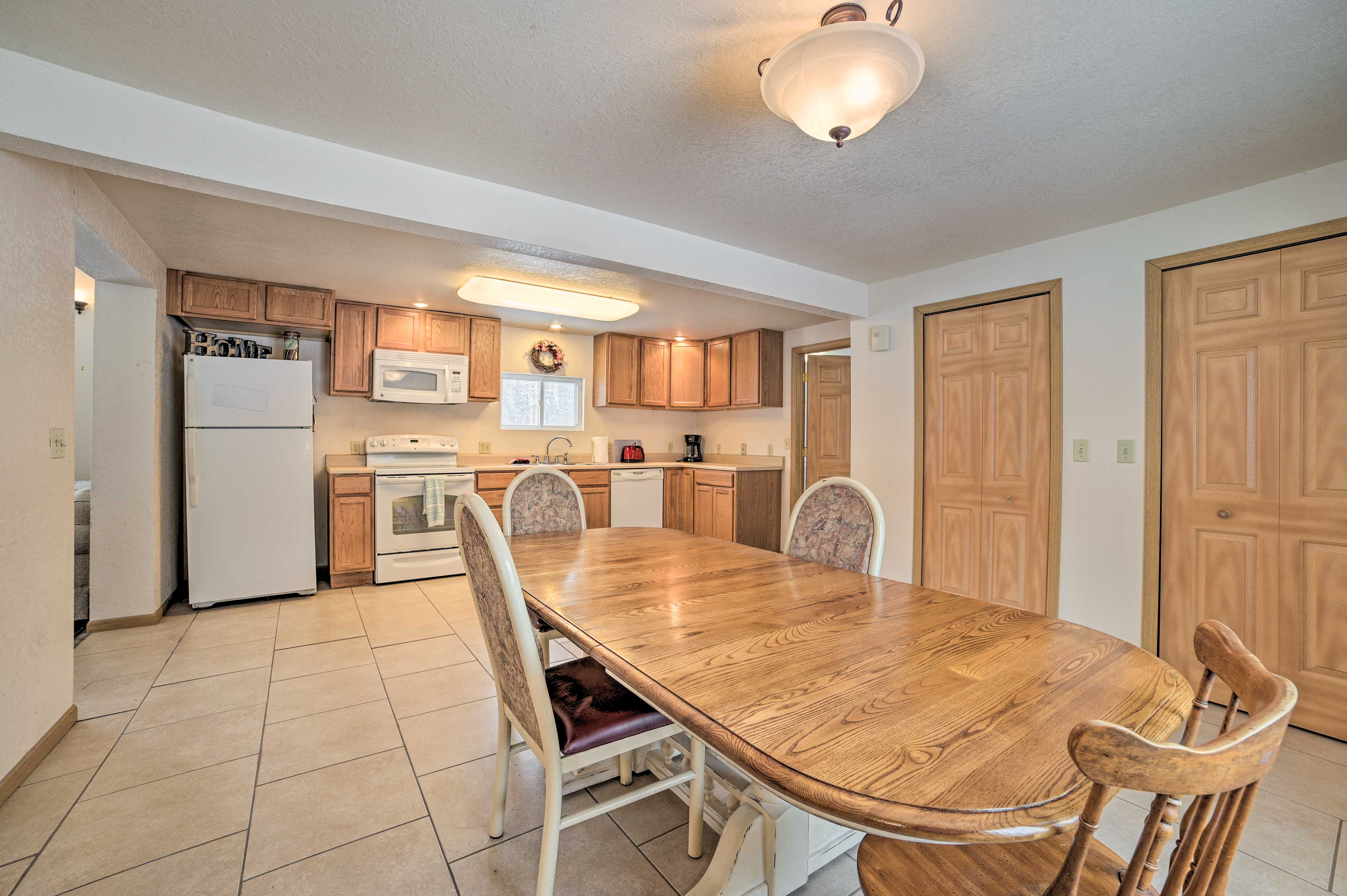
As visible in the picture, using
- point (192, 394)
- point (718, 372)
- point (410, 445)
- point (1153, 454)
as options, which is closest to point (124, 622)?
point (192, 394)

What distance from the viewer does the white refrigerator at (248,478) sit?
3521 mm

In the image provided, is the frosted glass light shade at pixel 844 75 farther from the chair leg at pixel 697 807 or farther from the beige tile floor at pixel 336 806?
the beige tile floor at pixel 336 806

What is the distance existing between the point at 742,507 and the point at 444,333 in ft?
9.56

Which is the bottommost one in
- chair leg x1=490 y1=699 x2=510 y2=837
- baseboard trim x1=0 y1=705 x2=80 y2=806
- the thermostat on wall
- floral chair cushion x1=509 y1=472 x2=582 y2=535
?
baseboard trim x1=0 y1=705 x2=80 y2=806

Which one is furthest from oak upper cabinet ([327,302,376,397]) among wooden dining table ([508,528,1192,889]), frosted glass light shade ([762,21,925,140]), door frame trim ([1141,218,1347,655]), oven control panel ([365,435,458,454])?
door frame trim ([1141,218,1347,655])

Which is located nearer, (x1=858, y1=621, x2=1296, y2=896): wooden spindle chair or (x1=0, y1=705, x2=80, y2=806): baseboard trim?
(x1=858, y1=621, x2=1296, y2=896): wooden spindle chair

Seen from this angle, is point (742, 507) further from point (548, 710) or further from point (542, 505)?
point (548, 710)

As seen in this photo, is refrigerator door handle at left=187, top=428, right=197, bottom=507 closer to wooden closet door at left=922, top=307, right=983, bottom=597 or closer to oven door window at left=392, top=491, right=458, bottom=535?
oven door window at left=392, top=491, right=458, bottom=535

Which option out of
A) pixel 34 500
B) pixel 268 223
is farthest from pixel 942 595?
pixel 268 223

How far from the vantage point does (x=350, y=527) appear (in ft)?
13.5

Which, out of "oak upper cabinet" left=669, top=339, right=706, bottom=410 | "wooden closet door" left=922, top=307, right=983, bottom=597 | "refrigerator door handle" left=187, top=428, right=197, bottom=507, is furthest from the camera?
"oak upper cabinet" left=669, top=339, right=706, bottom=410

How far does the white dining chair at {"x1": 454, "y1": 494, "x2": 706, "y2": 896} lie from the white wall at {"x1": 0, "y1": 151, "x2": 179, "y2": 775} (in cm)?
160

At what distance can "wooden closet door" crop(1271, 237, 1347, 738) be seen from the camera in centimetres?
217

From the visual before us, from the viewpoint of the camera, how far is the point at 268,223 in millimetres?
2678
